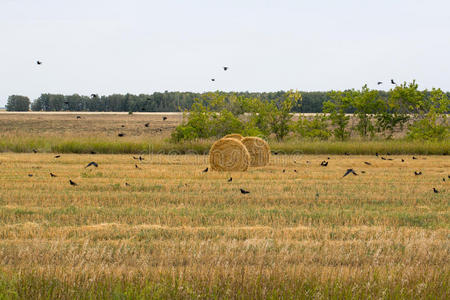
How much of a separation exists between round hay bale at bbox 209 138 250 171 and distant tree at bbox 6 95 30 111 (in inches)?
4504

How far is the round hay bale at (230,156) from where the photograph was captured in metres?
19.2

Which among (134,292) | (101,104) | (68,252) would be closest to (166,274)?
(134,292)

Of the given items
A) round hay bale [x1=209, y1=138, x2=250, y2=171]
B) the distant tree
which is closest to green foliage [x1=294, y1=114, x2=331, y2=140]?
round hay bale [x1=209, y1=138, x2=250, y2=171]

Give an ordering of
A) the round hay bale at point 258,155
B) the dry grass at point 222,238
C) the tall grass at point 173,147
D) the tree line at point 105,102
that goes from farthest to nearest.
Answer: the tree line at point 105,102, the tall grass at point 173,147, the round hay bale at point 258,155, the dry grass at point 222,238

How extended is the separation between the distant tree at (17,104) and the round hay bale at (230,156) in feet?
375

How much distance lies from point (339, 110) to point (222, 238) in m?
28.9

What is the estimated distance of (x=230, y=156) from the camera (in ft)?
63.0

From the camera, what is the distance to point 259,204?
11672mm

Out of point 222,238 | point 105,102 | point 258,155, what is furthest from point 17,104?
point 222,238

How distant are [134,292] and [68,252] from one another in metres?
1.90

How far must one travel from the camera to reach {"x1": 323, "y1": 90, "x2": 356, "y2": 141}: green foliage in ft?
114

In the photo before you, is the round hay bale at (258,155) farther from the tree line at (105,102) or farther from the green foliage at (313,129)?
the tree line at (105,102)

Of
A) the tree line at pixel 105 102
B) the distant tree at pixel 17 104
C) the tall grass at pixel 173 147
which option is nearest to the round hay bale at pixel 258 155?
the tall grass at pixel 173 147

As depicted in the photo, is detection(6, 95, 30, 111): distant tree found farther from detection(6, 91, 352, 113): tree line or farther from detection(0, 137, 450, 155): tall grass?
detection(0, 137, 450, 155): tall grass
